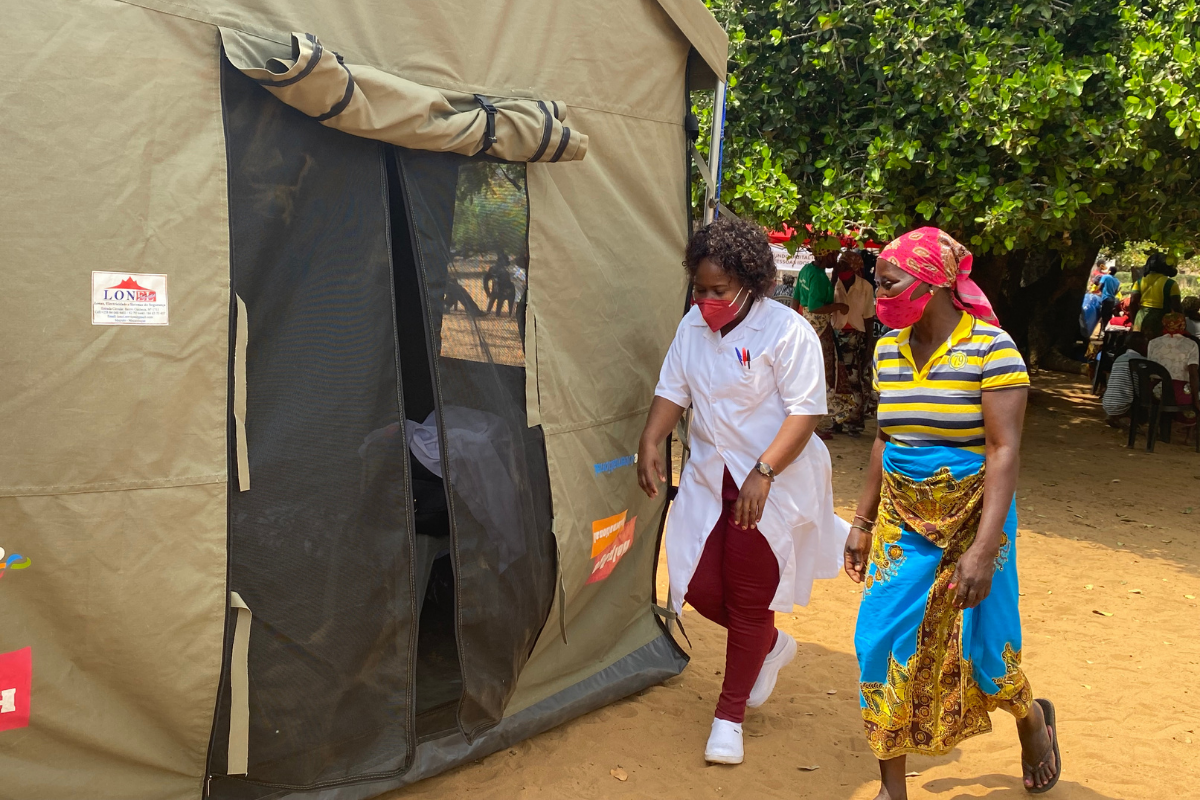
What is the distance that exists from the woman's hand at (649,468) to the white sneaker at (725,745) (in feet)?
2.95

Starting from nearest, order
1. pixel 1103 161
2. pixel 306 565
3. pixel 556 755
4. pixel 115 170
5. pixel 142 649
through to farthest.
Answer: pixel 115 170 < pixel 142 649 < pixel 306 565 < pixel 556 755 < pixel 1103 161

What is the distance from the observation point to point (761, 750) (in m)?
3.75

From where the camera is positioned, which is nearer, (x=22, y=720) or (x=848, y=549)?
(x=22, y=720)

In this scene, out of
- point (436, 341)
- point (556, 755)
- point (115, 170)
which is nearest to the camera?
point (115, 170)

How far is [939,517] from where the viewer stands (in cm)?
298

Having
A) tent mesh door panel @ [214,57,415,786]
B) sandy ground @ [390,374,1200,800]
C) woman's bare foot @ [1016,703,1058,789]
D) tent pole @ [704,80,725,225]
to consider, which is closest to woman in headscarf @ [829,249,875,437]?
sandy ground @ [390,374,1200,800]

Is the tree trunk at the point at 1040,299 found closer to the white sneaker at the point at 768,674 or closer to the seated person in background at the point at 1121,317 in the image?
the seated person in background at the point at 1121,317

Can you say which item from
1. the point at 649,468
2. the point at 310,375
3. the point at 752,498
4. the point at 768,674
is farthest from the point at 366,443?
the point at 768,674

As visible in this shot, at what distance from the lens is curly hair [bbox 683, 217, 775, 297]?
3.38m

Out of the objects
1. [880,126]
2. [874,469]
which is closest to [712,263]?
[874,469]

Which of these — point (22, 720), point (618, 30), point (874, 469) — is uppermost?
point (618, 30)

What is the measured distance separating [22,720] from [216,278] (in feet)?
3.84

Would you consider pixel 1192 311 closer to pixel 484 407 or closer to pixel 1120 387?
pixel 1120 387

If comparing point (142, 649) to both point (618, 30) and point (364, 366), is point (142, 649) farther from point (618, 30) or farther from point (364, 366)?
point (618, 30)
